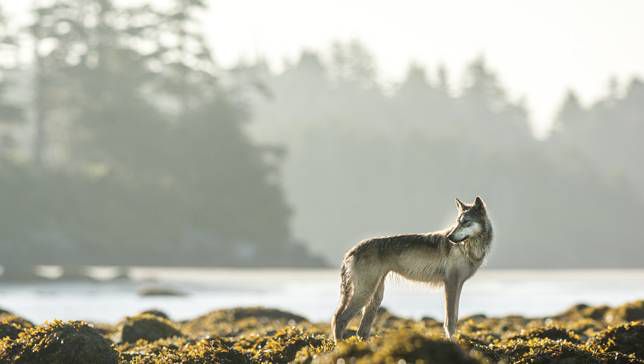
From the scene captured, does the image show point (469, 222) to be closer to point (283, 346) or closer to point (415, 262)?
point (415, 262)

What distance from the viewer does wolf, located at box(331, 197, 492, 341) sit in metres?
13.4

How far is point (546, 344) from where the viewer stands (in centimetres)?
1334

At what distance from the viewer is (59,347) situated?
1305cm

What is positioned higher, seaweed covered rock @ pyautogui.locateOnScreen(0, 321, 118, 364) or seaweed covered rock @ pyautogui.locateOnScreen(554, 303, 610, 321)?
seaweed covered rock @ pyautogui.locateOnScreen(554, 303, 610, 321)

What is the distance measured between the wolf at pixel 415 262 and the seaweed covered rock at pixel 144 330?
6.34 meters

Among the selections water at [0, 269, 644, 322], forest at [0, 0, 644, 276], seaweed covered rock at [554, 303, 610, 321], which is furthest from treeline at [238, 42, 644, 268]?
seaweed covered rock at [554, 303, 610, 321]

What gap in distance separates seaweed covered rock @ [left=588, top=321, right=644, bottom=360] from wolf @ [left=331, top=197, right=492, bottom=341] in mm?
2523

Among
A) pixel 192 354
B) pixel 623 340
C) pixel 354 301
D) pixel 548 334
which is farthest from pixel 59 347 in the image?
pixel 623 340

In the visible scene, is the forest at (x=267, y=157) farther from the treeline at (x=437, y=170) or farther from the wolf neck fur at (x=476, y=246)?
the wolf neck fur at (x=476, y=246)

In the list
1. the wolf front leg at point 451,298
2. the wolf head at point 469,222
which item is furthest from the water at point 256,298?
the wolf head at point 469,222

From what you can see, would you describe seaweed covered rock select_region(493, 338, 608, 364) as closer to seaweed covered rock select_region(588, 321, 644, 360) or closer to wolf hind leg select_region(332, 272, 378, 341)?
seaweed covered rock select_region(588, 321, 644, 360)

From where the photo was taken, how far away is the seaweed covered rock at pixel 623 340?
14.3 m

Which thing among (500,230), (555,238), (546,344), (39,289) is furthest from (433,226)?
(546,344)

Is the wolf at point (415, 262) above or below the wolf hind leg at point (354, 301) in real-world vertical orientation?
above
